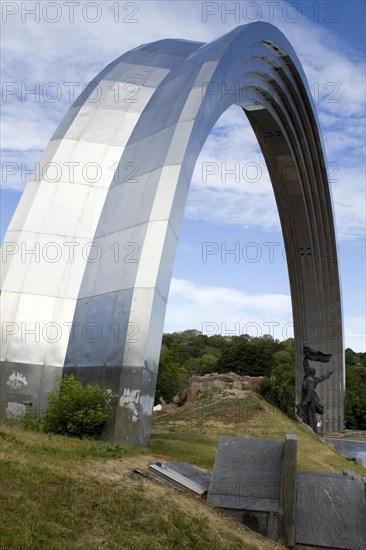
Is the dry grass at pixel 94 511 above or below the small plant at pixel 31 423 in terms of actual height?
below

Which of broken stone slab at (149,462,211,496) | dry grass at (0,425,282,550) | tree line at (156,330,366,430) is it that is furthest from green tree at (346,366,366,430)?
dry grass at (0,425,282,550)

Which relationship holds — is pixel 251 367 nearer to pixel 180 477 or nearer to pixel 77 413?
pixel 77 413

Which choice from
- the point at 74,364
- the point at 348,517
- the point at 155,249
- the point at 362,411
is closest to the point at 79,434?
the point at 74,364

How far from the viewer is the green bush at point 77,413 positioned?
10.7 meters

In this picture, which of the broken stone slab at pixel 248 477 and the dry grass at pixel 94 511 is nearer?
the dry grass at pixel 94 511

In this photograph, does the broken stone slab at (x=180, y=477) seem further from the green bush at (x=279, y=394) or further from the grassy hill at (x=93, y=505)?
the green bush at (x=279, y=394)

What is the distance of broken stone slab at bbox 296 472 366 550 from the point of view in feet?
21.0

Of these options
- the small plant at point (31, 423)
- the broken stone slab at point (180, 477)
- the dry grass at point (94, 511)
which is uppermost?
Answer: the small plant at point (31, 423)

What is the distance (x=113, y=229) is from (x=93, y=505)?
316 inches

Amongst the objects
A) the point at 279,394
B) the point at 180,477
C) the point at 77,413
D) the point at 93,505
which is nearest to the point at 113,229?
the point at 77,413

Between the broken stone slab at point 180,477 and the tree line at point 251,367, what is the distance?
49.2ft

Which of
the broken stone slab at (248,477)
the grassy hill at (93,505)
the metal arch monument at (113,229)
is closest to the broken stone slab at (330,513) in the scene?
the broken stone slab at (248,477)

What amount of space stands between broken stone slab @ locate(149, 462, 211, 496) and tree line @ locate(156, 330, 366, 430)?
14996 millimetres

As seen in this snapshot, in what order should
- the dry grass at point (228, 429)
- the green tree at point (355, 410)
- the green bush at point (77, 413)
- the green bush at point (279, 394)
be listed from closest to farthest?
1. the green bush at point (77, 413)
2. the dry grass at point (228, 429)
3. the green bush at point (279, 394)
4. the green tree at point (355, 410)
